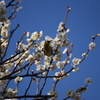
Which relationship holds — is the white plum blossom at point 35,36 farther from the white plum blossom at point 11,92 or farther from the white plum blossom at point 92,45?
the white plum blossom at point 92,45

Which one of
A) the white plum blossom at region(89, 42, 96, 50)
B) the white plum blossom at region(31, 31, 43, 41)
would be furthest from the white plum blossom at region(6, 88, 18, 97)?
the white plum blossom at region(89, 42, 96, 50)

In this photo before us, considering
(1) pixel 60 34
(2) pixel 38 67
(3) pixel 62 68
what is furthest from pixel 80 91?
(1) pixel 60 34

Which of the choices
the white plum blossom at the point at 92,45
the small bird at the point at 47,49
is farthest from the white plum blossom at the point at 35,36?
the white plum blossom at the point at 92,45

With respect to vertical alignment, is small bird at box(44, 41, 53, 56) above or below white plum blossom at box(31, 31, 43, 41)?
below

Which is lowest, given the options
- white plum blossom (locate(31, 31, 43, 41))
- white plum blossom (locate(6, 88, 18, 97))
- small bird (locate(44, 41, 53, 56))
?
white plum blossom (locate(6, 88, 18, 97))

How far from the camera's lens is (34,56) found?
3525 millimetres

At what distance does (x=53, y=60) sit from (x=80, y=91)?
3.01 feet

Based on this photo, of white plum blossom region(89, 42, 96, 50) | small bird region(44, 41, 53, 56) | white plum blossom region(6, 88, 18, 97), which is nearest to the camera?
small bird region(44, 41, 53, 56)

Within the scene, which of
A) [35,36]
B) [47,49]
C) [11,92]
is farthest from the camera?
[35,36]

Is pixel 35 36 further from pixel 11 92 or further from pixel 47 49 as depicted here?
pixel 11 92

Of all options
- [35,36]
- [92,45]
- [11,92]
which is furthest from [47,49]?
[92,45]

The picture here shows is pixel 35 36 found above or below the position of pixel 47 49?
above

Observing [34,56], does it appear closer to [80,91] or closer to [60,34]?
[60,34]

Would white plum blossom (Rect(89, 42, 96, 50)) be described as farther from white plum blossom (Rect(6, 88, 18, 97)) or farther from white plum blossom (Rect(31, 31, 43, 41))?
white plum blossom (Rect(6, 88, 18, 97))
